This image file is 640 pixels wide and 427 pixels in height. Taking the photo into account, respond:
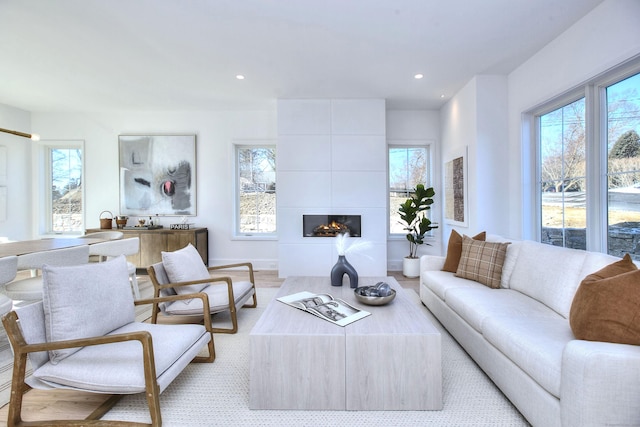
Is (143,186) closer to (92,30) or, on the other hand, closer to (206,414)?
(92,30)

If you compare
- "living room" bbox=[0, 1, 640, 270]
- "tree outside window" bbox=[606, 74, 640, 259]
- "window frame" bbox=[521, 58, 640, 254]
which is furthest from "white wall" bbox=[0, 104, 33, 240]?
"tree outside window" bbox=[606, 74, 640, 259]

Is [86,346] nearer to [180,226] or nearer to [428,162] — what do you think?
[180,226]

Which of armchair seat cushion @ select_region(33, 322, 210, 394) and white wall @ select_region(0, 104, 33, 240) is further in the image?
white wall @ select_region(0, 104, 33, 240)

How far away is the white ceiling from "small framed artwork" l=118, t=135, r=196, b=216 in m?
0.87

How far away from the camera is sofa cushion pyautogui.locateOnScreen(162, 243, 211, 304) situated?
2.55m

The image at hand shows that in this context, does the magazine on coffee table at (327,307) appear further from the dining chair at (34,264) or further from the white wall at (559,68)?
the white wall at (559,68)

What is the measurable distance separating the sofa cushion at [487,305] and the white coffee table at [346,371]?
575 millimetres

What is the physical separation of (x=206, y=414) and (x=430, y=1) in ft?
10.6

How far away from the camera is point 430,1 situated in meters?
2.39

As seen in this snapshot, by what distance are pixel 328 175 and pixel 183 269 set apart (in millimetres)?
2621

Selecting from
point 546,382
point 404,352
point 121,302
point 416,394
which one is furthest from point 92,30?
point 546,382

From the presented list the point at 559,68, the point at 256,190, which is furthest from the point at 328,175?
the point at 559,68

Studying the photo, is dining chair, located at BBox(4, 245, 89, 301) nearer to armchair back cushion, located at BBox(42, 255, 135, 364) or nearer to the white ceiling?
armchair back cushion, located at BBox(42, 255, 135, 364)

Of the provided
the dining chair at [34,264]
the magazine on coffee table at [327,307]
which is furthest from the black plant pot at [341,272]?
the dining chair at [34,264]
